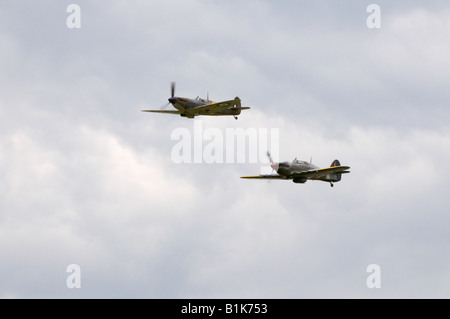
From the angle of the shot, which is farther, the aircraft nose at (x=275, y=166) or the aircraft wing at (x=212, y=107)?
the aircraft wing at (x=212, y=107)

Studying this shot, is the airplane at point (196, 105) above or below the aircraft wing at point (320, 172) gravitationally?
above

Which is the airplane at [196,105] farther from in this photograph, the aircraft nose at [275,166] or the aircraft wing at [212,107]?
the aircraft nose at [275,166]

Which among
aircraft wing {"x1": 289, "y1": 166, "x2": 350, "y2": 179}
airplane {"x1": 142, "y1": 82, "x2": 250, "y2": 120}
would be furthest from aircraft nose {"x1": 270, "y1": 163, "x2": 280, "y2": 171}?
airplane {"x1": 142, "y1": 82, "x2": 250, "y2": 120}

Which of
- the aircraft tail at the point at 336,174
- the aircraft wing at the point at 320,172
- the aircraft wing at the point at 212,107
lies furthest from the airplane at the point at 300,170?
the aircraft wing at the point at 212,107

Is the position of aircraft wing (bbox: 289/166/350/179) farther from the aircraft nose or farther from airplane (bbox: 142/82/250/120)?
airplane (bbox: 142/82/250/120)

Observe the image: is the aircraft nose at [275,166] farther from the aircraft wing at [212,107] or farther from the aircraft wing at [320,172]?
the aircraft wing at [212,107]
